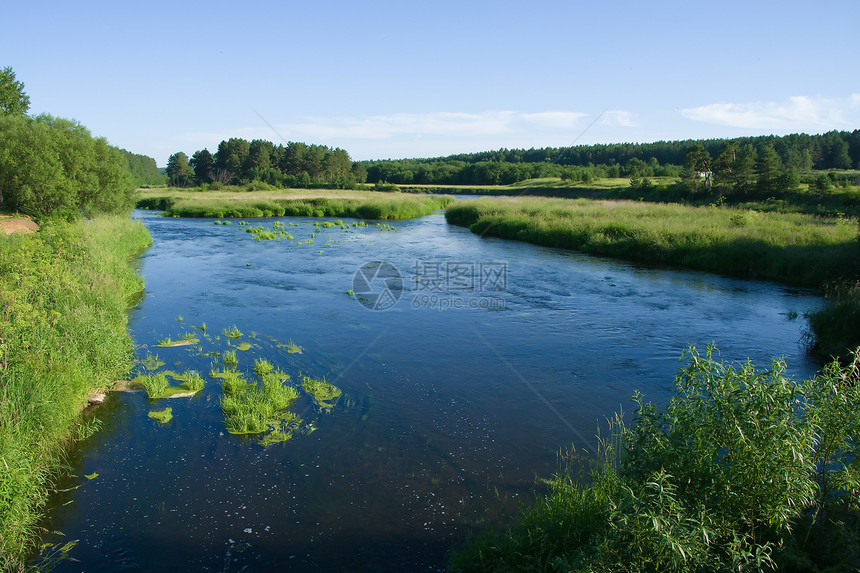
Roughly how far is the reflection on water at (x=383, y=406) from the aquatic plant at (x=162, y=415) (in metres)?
0.17

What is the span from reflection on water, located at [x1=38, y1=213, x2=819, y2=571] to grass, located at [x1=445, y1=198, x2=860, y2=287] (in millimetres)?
2011

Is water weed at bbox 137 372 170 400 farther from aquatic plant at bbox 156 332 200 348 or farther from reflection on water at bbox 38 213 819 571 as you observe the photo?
aquatic plant at bbox 156 332 200 348

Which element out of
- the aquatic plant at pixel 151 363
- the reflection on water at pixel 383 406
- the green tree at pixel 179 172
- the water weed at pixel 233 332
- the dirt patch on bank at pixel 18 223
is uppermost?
the green tree at pixel 179 172

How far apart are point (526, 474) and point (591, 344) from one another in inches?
257

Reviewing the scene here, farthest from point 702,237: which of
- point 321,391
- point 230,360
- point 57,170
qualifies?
point 57,170

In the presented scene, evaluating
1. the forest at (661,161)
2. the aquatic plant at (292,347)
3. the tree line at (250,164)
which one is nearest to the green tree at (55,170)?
the aquatic plant at (292,347)

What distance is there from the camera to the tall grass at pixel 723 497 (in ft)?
13.3

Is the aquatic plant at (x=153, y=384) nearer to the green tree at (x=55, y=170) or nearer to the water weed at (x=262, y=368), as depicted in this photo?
the water weed at (x=262, y=368)

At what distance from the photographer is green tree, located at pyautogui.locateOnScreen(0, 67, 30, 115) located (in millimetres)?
39062

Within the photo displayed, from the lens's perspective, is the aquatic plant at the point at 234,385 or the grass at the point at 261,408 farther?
the aquatic plant at the point at 234,385

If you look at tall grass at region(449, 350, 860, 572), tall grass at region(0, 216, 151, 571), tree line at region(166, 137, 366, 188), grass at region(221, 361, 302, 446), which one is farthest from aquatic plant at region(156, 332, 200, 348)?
tree line at region(166, 137, 366, 188)

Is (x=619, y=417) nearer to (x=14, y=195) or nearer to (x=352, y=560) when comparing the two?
(x=352, y=560)

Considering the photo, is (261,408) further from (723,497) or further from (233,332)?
(723,497)

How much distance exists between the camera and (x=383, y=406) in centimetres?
941
